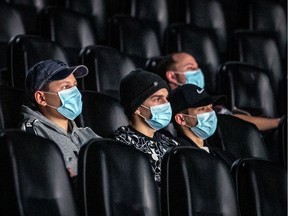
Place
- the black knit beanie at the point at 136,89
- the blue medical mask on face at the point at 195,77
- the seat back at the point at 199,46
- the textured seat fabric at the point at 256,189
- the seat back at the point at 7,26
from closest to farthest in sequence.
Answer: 1. the textured seat fabric at the point at 256,189
2. the black knit beanie at the point at 136,89
3. the seat back at the point at 7,26
4. the blue medical mask on face at the point at 195,77
5. the seat back at the point at 199,46

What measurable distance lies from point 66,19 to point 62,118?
0.68 m

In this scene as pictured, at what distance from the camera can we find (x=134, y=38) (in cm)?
291

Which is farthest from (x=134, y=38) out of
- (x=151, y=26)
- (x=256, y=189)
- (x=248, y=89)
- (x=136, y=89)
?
(x=256, y=189)

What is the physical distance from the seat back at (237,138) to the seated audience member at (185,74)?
0.17m

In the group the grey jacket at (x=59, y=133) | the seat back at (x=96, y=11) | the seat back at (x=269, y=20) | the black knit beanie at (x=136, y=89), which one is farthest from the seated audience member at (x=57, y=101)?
the seat back at (x=269, y=20)

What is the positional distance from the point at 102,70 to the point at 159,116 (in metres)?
0.32

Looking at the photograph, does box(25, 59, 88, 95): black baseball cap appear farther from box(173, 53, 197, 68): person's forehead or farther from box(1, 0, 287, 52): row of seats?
box(1, 0, 287, 52): row of seats

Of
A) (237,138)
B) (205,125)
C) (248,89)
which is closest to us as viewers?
(205,125)

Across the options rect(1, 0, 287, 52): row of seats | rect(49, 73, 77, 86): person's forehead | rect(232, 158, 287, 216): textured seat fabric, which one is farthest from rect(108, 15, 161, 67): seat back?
rect(232, 158, 287, 216): textured seat fabric

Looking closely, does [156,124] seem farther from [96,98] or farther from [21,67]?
[21,67]

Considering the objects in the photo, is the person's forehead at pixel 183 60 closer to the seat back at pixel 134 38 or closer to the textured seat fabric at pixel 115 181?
the seat back at pixel 134 38

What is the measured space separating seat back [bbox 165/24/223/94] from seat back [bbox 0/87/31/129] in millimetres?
910

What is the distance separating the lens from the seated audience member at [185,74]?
8.77 feet

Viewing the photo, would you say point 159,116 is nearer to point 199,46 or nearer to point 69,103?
point 69,103
